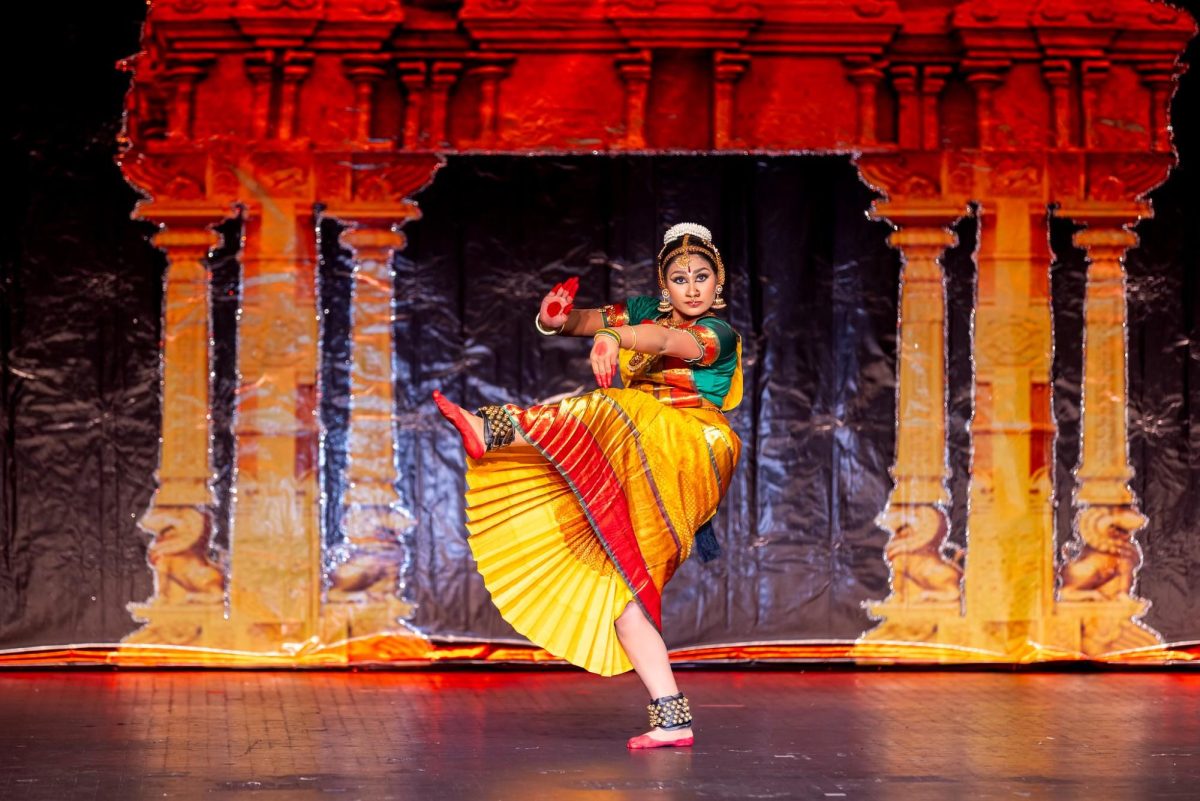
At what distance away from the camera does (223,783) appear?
3578 millimetres

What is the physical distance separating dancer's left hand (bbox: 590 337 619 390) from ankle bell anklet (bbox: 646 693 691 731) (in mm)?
754

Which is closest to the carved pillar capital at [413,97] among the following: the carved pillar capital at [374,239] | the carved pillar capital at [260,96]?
the carved pillar capital at [374,239]

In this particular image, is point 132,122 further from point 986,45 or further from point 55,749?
point 986,45

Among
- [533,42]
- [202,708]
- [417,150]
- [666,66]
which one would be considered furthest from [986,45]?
[202,708]

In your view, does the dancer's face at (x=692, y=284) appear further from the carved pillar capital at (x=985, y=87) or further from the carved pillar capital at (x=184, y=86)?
the carved pillar capital at (x=184, y=86)

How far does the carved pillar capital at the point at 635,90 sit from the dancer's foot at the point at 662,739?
2253 mm

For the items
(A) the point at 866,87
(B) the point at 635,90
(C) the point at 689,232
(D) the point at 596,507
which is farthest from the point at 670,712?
(A) the point at 866,87

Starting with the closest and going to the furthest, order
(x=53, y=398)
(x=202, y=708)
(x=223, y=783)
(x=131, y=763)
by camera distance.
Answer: (x=223, y=783)
(x=131, y=763)
(x=202, y=708)
(x=53, y=398)

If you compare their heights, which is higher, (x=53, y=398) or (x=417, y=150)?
(x=417, y=150)

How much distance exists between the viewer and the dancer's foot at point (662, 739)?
407cm

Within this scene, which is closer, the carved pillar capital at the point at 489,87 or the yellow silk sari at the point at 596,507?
the yellow silk sari at the point at 596,507

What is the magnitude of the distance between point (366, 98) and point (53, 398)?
1.37 meters

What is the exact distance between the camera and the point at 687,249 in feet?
14.1

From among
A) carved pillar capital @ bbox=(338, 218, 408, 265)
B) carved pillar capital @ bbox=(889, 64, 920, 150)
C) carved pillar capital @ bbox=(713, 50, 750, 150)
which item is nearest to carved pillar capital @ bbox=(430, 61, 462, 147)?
carved pillar capital @ bbox=(338, 218, 408, 265)
